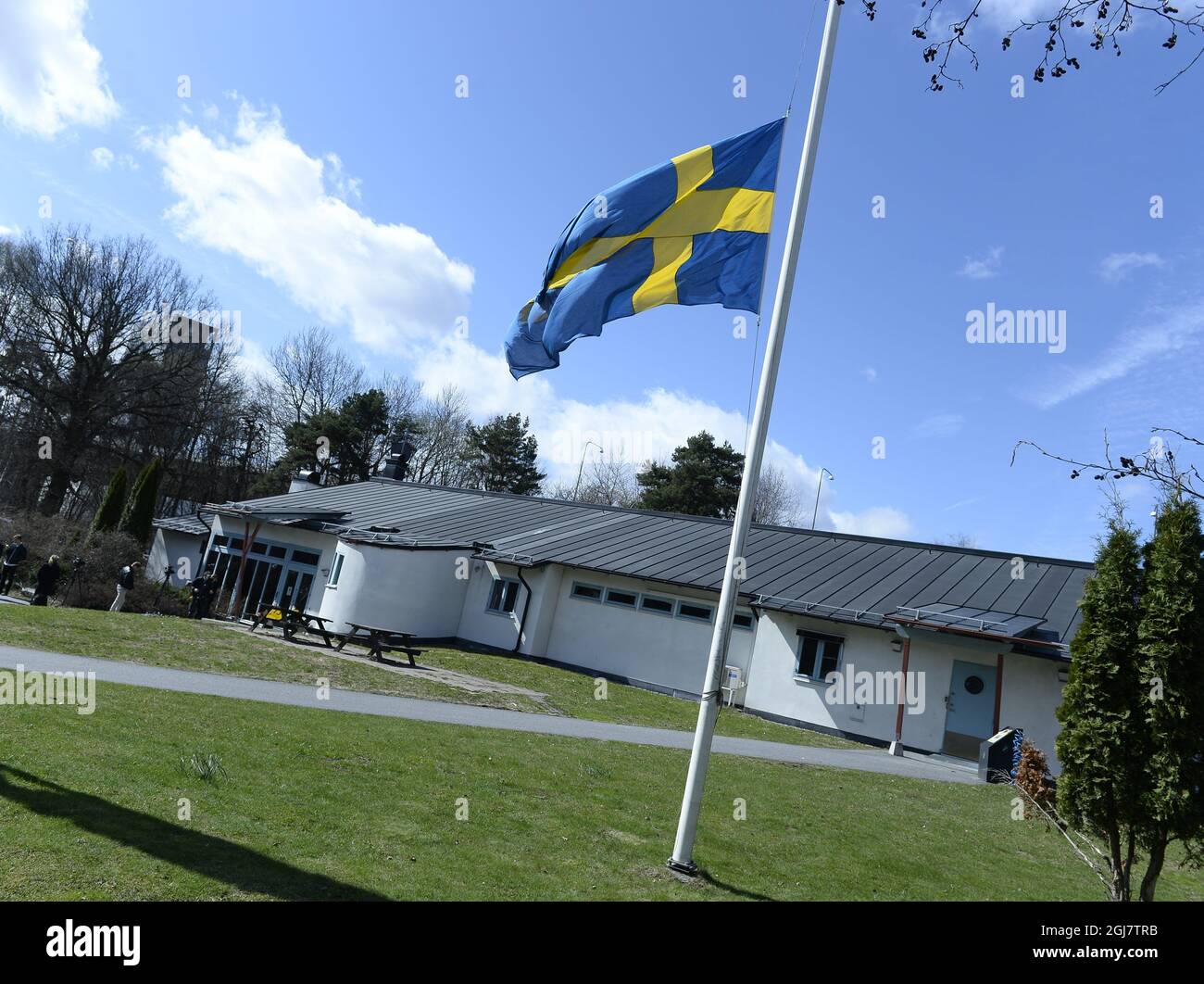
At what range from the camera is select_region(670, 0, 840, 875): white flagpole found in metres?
6.52

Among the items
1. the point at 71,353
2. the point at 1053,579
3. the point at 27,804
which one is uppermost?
the point at 71,353

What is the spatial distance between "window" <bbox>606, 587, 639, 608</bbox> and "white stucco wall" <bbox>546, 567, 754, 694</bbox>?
0.12 m

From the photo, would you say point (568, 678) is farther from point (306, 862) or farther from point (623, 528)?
point (306, 862)

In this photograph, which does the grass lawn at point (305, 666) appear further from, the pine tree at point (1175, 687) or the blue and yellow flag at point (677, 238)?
the pine tree at point (1175, 687)

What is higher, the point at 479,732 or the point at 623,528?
the point at 623,528

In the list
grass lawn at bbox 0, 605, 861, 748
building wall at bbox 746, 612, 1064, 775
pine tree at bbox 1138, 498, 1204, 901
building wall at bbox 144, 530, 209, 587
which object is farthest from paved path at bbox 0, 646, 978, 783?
building wall at bbox 144, 530, 209, 587

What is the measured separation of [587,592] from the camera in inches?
1013

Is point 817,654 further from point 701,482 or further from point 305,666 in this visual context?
point 701,482

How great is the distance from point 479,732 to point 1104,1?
1040cm

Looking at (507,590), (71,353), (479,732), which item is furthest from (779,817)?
(71,353)

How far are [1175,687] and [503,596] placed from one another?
21910mm

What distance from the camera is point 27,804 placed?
5605 millimetres

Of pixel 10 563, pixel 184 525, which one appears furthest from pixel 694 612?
pixel 184 525
